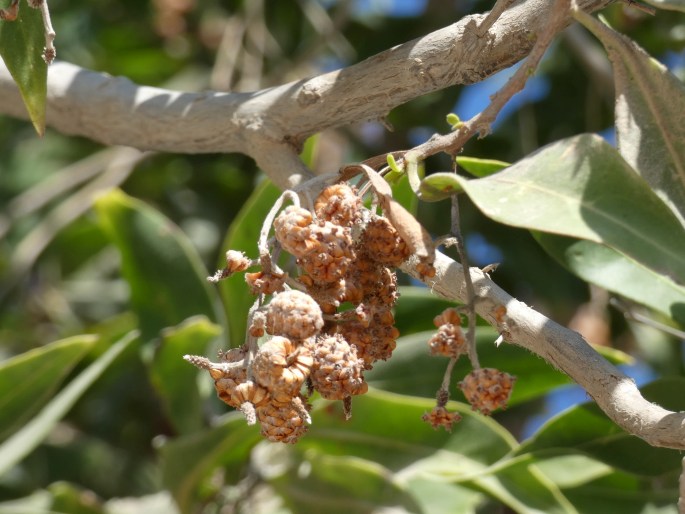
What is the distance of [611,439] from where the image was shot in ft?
4.65

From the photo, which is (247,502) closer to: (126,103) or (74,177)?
(126,103)

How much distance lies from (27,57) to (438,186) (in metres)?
0.54

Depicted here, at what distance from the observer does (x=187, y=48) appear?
127 inches

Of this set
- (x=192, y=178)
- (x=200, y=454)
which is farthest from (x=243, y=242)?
(x=192, y=178)

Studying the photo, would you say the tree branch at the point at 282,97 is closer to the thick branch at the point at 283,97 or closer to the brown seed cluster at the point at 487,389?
the thick branch at the point at 283,97

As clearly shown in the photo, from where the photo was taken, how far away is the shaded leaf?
93 cm

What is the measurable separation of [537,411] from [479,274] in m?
1.83

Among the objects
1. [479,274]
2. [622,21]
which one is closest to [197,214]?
[622,21]

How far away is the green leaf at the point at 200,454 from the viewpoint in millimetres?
1665

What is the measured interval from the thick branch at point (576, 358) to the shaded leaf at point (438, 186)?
0.09 m

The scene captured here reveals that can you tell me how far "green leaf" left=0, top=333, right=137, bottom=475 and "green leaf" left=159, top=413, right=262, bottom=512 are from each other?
7.1 inches

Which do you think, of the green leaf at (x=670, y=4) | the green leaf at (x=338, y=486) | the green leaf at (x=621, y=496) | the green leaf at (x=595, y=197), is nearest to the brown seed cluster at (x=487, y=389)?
the green leaf at (x=595, y=197)

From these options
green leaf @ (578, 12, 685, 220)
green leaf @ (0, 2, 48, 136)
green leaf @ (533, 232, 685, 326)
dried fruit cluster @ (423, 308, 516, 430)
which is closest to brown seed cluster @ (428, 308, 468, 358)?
dried fruit cluster @ (423, 308, 516, 430)

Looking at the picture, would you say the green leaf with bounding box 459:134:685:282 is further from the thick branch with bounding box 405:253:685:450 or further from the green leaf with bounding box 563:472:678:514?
the green leaf with bounding box 563:472:678:514
